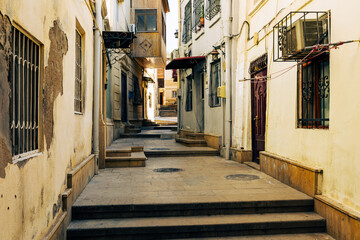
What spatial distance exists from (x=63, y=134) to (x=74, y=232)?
1.40 meters

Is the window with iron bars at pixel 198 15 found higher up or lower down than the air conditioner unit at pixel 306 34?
higher up

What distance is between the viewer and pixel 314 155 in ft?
17.9

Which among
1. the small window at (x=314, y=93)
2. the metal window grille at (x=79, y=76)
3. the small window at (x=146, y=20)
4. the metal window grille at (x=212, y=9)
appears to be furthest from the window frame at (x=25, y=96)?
the small window at (x=146, y=20)

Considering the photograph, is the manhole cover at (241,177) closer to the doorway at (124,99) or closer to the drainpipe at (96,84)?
the drainpipe at (96,84)

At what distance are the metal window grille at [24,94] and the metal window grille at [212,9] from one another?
8.55 m

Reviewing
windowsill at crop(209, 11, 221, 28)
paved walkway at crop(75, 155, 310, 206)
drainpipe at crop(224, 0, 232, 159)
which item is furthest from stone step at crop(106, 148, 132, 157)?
windowsill at crop(209, 11, 221, 28)

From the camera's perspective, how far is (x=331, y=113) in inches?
193

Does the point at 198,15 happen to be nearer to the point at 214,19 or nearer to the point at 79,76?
the point at 214,19

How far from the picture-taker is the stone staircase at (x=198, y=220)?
4.75 meters

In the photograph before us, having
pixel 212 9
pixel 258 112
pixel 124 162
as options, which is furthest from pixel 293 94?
pixel 212 9

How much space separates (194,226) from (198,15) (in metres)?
10.7

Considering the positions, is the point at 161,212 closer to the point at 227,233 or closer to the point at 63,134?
the point at 227,233

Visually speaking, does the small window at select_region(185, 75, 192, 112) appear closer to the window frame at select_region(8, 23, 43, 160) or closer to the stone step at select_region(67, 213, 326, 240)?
the stone step at select_region(67, 213, 326, 240)

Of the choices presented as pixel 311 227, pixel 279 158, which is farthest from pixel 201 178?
pixel 311 227
